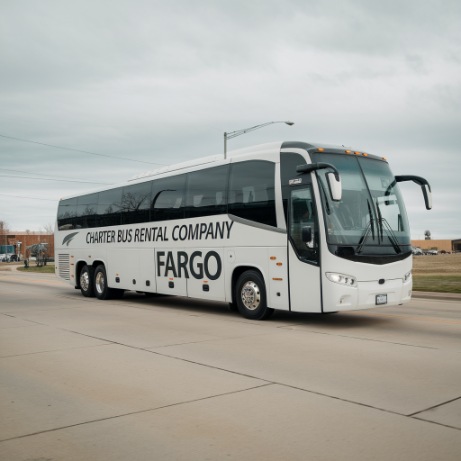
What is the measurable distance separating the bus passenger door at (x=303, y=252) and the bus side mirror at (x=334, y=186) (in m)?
0.99

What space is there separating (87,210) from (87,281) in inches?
94.0

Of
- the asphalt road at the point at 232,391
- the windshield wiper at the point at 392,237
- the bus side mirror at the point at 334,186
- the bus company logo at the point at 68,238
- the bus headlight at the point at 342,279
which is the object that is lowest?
the asphalt road at the point at 232,391

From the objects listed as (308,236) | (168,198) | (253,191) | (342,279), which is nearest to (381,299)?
(342,279)

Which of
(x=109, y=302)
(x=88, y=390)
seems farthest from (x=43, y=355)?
(x=109, y=302)

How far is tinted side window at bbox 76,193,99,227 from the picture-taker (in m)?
19.9

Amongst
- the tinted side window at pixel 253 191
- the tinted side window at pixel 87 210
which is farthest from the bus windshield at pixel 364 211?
the tinted side window at pixel 87 210

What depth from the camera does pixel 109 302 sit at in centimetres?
1842

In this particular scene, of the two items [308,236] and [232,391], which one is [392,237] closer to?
[308,236]

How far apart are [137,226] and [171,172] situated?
2197mm

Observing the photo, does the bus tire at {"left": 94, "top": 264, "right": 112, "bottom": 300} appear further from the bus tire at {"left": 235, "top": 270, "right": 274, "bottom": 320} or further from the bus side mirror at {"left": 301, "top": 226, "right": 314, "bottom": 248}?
the bus side mirror at {"left": 301, "top": 226, "right": 314, "bottom": 248}

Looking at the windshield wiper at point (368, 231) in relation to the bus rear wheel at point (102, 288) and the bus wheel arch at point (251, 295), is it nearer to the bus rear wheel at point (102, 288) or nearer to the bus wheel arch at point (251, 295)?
the bus wheel arch at point (251, 295)

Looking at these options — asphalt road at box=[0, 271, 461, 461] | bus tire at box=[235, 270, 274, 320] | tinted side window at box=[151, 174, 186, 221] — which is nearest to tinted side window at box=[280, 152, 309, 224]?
bus tire at box=[235, 270, 274, 320]

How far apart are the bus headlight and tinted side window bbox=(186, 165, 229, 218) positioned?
11.2ft

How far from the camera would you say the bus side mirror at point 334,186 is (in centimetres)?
1036
